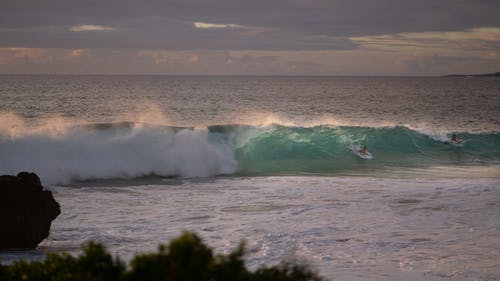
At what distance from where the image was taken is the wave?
80.7 feet

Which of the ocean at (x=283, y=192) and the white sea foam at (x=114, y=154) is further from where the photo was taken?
the white sea foam at (x=114, y=154)

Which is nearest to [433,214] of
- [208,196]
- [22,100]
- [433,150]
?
[208,196]

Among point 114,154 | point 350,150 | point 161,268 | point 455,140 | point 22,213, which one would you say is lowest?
point 350,150

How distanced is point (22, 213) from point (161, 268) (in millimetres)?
8095

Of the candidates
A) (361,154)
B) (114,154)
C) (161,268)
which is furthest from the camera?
(361,154)

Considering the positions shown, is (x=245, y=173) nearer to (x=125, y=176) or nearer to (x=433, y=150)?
(x=125, y=176)

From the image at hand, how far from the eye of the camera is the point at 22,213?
1163cm

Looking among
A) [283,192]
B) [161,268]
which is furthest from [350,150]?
[161,268]

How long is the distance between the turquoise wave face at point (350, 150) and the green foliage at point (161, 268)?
2152 centimetres

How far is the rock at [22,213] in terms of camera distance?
11.6 m

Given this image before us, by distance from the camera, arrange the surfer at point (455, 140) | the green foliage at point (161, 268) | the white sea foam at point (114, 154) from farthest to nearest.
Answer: the surfer at point (455, 140) → the white sea foam at point (114, 154) → the green foliage at point (161, 268)

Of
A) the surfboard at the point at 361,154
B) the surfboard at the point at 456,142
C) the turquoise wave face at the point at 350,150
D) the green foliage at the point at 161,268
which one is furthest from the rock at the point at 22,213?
the surfboard at the point at 456,142

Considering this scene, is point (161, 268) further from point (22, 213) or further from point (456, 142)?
point (456, 142)

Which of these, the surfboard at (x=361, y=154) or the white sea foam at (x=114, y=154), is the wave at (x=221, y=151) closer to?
the white sea foam at (x=114, y=154)
